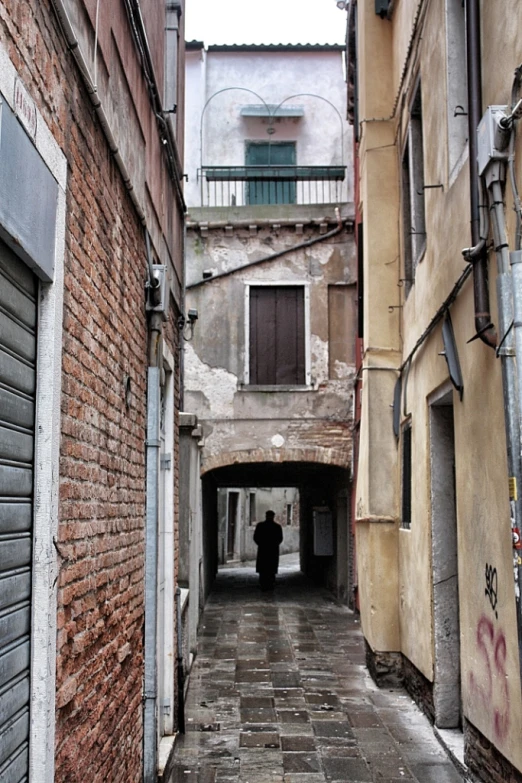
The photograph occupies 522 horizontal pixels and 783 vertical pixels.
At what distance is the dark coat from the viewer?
18.4 m

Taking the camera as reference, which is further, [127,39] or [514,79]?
[127,39]

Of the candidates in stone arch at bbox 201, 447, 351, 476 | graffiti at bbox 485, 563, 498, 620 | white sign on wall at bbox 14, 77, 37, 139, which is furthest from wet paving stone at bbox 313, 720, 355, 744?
stone arch at bbox 201, 447, 351, 476

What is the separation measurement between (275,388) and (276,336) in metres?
0.90

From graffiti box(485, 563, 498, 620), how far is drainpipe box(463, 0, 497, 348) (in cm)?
130

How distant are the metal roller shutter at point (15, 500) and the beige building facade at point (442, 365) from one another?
8.01 ft

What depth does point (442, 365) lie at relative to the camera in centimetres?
666

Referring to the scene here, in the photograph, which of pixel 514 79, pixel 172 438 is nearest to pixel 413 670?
pixel 172 438

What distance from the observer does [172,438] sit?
7.30 m

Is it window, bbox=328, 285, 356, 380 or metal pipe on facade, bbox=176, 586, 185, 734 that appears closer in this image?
metal pipe on facade, bbox=176, 586, 185, 734

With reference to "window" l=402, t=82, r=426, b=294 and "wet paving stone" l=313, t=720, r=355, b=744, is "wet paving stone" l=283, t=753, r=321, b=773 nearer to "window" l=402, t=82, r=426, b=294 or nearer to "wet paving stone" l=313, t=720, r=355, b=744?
"wet paving stone" l=313, t=720, r=355, b=744

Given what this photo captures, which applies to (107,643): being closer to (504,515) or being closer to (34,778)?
(34,778)

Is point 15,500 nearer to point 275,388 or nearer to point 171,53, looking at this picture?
point 171,53

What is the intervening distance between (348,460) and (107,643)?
35.3 feet

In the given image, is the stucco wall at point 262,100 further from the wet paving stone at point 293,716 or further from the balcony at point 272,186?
the wet paving stone at point 293,716
